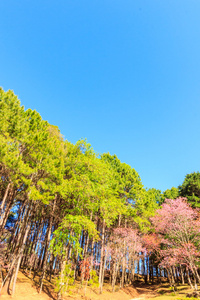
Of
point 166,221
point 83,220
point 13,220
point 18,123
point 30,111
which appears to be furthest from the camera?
point 13,220

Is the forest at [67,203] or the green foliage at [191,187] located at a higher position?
the green foliage at [191,187]

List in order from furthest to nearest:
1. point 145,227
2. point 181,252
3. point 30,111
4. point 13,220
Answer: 1. point 13,220
2. point 145,227
3. point 181,252
4. point 30,111

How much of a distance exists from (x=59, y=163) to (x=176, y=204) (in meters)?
14.8

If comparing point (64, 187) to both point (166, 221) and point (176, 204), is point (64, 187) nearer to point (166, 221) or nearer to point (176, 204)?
point (166, 221)

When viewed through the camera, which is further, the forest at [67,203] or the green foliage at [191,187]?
the green foliage at [191,187]

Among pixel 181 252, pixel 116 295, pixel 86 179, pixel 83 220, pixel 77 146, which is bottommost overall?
pixel 116 295

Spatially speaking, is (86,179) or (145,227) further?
(145,227)

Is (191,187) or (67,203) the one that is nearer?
(67,203)

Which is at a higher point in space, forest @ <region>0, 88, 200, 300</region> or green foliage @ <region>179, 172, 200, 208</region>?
green foliage @ <region>179, 172, 200, 208</region>

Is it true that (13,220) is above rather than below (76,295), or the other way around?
above

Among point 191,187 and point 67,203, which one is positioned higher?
point 191,187

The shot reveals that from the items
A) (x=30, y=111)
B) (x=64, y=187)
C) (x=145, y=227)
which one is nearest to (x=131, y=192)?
(x=145, y=227)

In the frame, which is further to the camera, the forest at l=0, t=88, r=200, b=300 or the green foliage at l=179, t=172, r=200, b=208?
the green foliage at l=179, t=172, r=200, b=208

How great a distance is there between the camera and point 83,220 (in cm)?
1306
